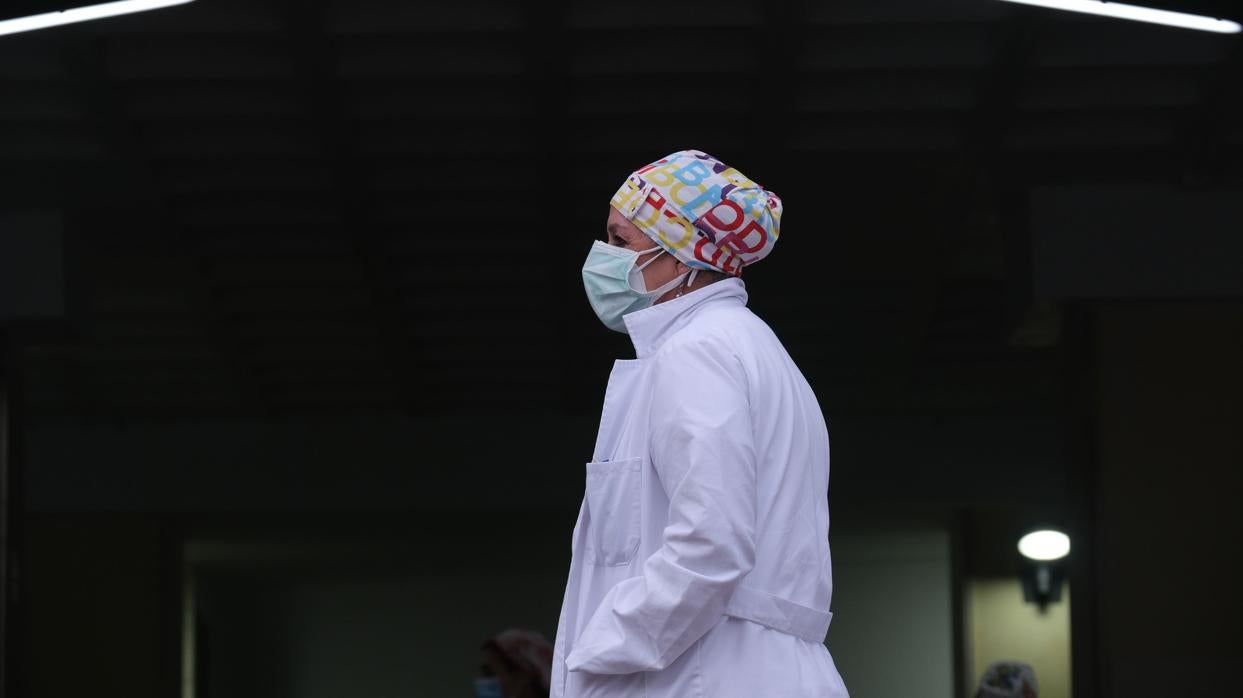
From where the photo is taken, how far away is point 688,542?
6.40 ft

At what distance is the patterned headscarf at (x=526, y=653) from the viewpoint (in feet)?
20.9

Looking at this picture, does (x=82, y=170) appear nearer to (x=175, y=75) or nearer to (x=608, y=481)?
(x=175, y=75)

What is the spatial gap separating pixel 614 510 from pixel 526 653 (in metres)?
4.42

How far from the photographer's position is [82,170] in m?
8.67

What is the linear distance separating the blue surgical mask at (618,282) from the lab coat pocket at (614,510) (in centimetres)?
22

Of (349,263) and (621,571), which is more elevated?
(349,263)

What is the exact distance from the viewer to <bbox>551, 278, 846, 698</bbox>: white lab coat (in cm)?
196

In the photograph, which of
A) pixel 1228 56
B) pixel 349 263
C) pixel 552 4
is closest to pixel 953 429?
pixel 349 263

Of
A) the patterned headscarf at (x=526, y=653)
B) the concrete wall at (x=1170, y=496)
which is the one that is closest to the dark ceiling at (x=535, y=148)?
the concrete wall at (x=1170, y=496)

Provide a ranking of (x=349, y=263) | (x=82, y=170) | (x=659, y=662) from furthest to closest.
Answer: (x=349, y=263)
(x=82, y=170)
(x=659, y=662)

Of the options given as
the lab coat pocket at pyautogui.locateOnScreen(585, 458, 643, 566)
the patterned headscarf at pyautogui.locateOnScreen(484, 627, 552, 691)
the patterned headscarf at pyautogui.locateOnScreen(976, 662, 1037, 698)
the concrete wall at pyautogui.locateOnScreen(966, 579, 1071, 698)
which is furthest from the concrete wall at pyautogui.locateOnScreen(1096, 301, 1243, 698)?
the lab coat pocket at pyautogui.locateOnScreen(585, 458, 643, 566)

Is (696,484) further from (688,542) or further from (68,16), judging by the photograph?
(68,16)

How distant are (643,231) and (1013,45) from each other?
18.5ft

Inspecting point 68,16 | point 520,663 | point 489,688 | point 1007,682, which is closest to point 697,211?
point 68,16
